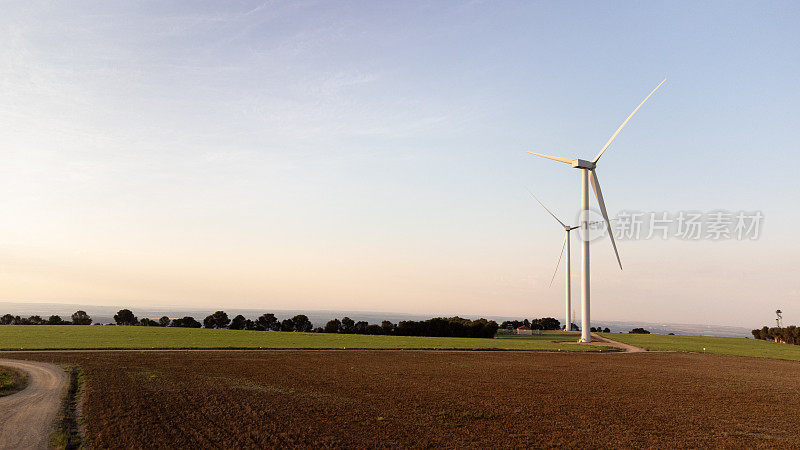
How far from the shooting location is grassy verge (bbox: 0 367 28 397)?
28.7 m

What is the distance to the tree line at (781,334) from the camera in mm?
108662

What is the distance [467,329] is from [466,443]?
297 feet

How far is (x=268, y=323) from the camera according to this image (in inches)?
4742

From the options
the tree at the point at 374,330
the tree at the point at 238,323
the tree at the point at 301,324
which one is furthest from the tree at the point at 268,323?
the tree at the point at 374,330

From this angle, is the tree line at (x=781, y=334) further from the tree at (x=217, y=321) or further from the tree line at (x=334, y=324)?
the tree at (x=217, y=321)

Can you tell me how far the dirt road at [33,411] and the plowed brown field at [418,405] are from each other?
170 cm

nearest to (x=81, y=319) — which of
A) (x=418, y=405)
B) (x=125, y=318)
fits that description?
(x=125, y=318)

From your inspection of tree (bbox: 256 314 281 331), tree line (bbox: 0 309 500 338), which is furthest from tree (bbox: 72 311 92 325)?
tree (bbox: 256 314 281 331)

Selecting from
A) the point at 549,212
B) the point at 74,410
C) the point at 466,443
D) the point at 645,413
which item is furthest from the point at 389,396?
the point at 549,212

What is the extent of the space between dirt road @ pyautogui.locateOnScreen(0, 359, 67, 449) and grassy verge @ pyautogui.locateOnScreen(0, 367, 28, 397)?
0.40 metres

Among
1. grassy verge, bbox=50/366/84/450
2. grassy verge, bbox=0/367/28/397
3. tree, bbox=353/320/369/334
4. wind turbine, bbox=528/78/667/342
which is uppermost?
wind turbine, bbox=528/78/667/342

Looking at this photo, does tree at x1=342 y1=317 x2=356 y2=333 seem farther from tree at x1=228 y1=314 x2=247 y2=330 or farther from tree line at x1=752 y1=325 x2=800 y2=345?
tree line at x1=752 y1=325 x2=800 y2=345

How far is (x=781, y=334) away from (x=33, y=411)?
146863 millimetres

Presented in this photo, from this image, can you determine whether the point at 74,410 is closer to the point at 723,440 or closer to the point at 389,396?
the point at 389,396
